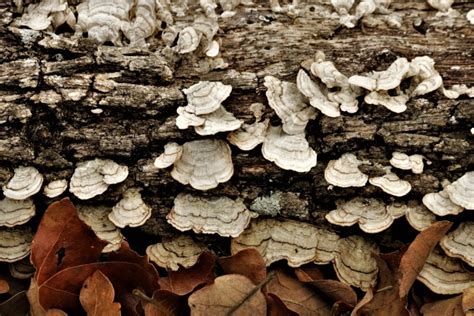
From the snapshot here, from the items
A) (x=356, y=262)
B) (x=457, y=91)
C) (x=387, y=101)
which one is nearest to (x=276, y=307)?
(x=356, y=262)

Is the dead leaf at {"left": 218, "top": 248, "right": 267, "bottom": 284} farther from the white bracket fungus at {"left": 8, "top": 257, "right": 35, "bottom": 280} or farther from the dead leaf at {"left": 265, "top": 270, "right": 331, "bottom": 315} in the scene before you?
the white bracket fungus at {"left": 8, "top": 257, "right": 35, "bottom": 280}

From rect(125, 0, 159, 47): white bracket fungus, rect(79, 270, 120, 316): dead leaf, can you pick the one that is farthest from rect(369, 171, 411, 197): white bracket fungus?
rect(125, 0, 159, 47): white bracket fungus

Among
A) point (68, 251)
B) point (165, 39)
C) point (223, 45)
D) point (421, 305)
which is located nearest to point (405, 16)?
point (223, 45)

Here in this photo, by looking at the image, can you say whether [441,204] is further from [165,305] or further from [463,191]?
[165,305]

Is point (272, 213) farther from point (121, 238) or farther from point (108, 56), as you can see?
point (108, 56)

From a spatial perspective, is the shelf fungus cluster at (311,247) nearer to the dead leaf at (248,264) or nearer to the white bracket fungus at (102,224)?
the dead leaf at (248,264)

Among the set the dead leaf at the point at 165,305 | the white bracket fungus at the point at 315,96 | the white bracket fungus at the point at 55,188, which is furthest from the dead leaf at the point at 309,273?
the white bracket fungus at the point at 55,188

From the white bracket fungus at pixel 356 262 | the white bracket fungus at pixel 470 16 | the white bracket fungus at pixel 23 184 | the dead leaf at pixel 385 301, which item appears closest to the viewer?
the dead leaf at pixel 385 301
